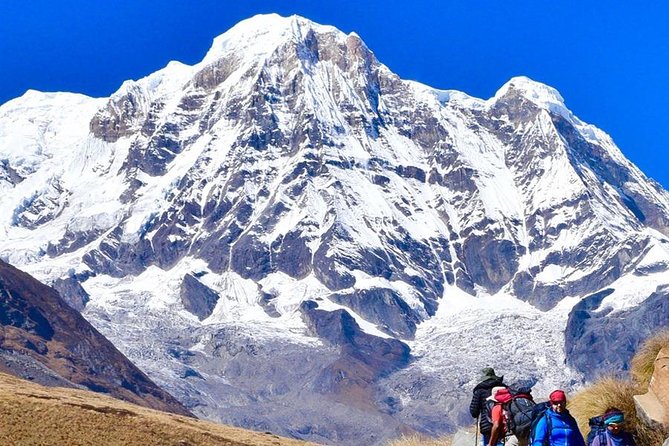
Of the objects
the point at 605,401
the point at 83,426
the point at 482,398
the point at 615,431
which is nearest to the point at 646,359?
the point at 605,401

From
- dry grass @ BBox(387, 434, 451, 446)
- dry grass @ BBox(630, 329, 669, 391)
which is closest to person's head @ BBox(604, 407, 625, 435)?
dry grass @ BBox(630, 329, 669, 391)

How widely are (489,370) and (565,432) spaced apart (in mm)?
4491

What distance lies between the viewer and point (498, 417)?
24359 millimetres

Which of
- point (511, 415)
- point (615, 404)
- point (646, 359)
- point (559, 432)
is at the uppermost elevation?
point (646, 359)

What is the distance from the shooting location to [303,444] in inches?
1802

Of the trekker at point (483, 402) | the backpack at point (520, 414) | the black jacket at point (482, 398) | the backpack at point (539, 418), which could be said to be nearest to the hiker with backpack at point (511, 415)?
the backpack at point (520, 414)

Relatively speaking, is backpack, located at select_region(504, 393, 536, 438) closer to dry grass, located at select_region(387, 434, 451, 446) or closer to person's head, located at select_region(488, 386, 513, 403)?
person's head, located at select_region(488, 386, 513, 403)

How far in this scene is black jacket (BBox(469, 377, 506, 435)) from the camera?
25.5 meters

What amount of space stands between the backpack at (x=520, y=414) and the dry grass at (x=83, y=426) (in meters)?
17.9

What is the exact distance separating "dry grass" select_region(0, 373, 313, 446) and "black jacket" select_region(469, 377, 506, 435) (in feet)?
54.0

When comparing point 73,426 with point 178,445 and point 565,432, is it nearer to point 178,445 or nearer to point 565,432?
point 178,445

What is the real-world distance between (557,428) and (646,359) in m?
7.75

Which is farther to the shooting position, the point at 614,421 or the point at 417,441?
the point at 417,441

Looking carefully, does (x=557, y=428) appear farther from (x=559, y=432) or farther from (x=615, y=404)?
(x=615, y=404)
